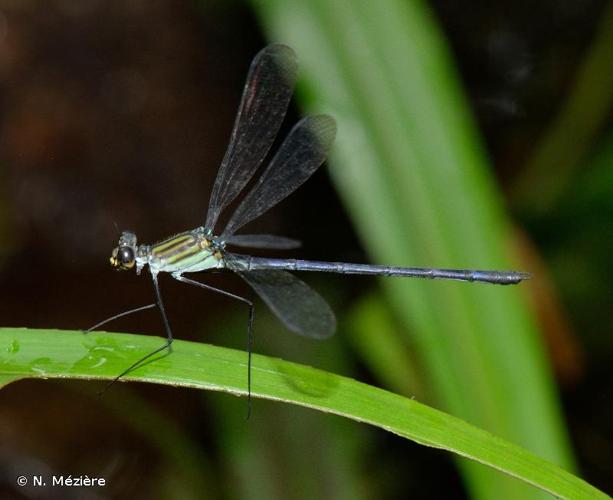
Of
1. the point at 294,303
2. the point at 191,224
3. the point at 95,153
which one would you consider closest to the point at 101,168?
the point at 95,153

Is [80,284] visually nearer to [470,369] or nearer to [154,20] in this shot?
[154,20]

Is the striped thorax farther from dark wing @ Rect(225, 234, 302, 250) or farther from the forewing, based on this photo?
the forewing

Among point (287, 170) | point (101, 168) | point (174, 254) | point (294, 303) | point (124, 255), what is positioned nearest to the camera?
point (294, 303)

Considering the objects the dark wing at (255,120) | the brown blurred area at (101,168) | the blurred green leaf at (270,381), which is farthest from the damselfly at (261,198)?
the brown blurred area at (101,168)

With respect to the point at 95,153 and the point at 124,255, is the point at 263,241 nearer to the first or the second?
the point at 124,255

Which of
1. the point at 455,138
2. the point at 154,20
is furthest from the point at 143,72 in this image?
the point at 455,138

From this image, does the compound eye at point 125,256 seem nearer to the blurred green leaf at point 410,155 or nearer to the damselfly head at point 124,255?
the damselfly head at point 124,255

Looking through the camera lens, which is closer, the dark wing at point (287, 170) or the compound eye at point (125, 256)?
the compound eye at point (125, 256)
